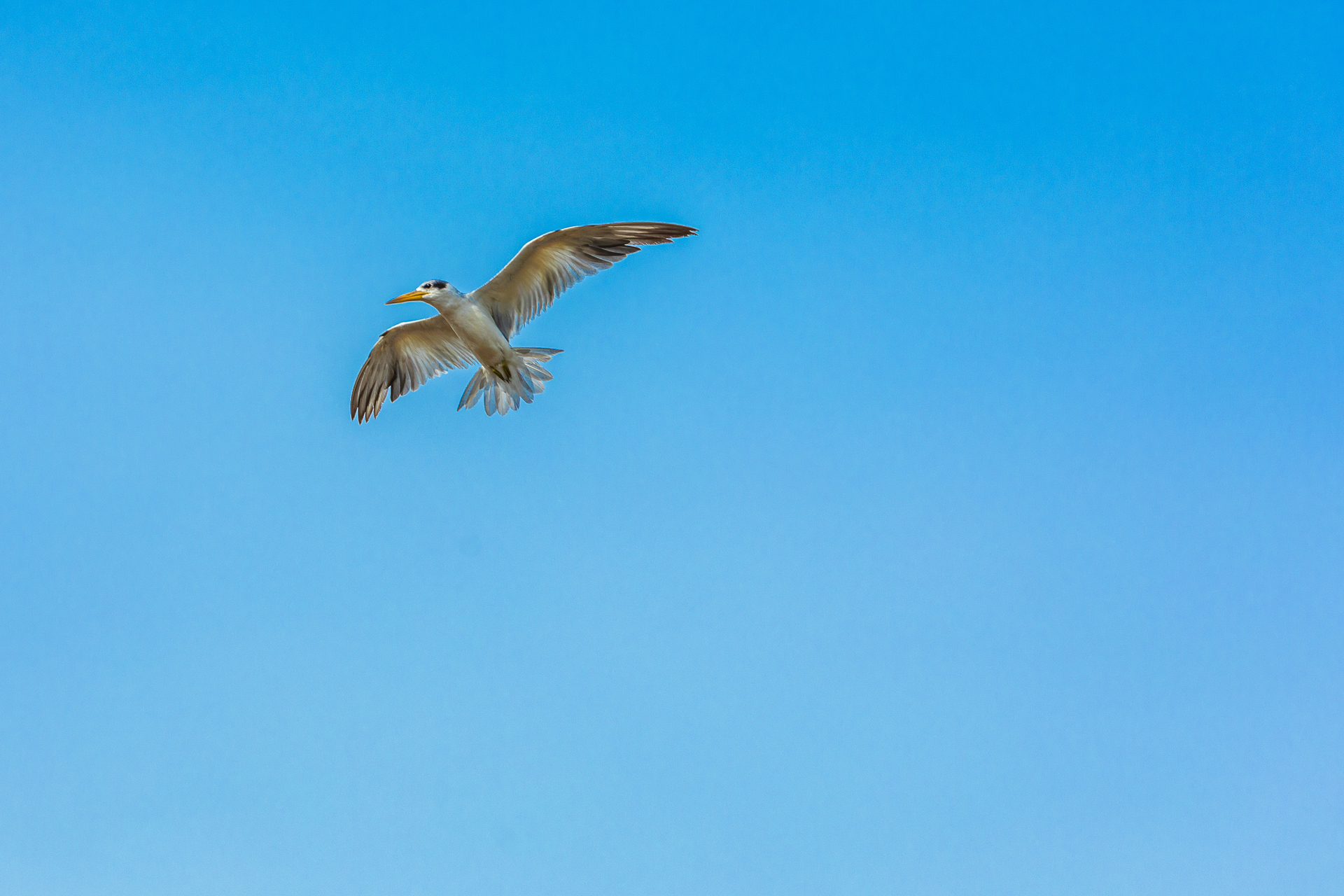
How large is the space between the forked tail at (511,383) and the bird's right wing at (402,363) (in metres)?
1.00

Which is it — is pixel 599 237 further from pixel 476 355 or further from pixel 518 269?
pixel 476 355

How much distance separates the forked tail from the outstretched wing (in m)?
0.79

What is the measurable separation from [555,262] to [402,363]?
10.8ft

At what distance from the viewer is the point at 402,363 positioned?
19.0 m

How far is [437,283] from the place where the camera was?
1703 cm

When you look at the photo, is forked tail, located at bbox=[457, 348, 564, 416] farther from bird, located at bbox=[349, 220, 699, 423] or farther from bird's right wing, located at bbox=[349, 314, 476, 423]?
bird's right wing, located at bbox=[349, 314, 476, 423]

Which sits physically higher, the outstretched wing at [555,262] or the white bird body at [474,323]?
the outstretched wing at [555,262]

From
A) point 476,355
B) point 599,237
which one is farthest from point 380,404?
point 599,237

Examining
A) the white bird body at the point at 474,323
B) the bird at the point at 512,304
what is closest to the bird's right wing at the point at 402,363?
the bird at the point at 512,304

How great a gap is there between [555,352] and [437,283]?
6.38 feet

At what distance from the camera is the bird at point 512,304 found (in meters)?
17.0

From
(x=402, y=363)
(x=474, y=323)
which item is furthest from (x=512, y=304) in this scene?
(x=402, y=363)

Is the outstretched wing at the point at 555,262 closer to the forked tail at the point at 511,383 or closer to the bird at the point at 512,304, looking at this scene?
the bird at the point at 512,304

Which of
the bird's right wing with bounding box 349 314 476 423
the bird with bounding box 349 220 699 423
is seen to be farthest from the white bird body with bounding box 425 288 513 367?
the bird's right wing with bounding box 349 314 476 423
